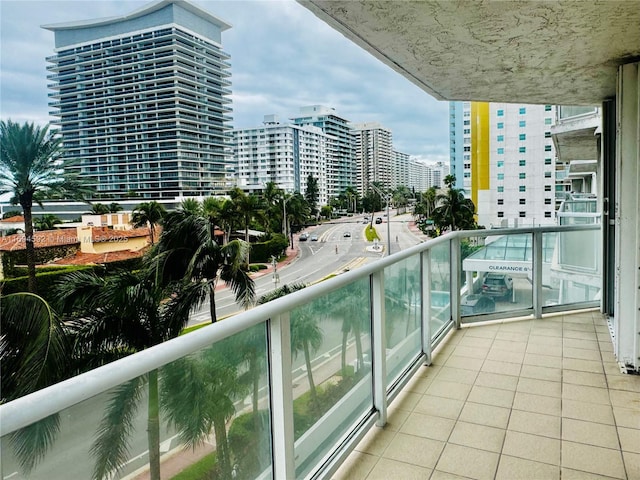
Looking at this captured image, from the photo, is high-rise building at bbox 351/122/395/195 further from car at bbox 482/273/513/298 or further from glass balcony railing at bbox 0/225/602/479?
glass balcony railing at bbox 0/225/602/479

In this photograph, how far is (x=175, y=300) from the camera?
11203mm

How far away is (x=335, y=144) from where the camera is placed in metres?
101

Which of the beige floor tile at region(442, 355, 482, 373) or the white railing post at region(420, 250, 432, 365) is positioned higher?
the white railing post at region(420, 250, 432, 365)

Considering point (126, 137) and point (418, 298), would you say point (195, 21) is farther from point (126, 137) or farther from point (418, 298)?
point (418, 298)

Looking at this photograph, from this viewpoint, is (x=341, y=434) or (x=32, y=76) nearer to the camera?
(x=341, y=434)

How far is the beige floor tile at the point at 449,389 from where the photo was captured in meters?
2.96

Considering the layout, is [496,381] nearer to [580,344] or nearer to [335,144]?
[580,344]

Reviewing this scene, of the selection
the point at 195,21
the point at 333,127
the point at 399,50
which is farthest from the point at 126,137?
the point at 399,50

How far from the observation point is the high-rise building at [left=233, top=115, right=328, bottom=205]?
284ft

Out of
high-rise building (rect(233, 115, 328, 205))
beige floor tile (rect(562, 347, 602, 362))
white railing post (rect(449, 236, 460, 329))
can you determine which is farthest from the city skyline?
beige floor tile (rect(562, 347, 602, 362))

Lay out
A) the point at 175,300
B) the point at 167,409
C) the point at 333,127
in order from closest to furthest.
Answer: the point at 167,409 < the point at 175,300 < the point at 333,127

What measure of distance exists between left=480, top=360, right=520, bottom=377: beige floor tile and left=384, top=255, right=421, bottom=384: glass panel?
1.87 ft

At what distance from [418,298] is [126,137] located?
213 feet

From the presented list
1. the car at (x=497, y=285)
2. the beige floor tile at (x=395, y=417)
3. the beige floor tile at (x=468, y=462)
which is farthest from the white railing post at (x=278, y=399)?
the car at (x=497, y=285)
